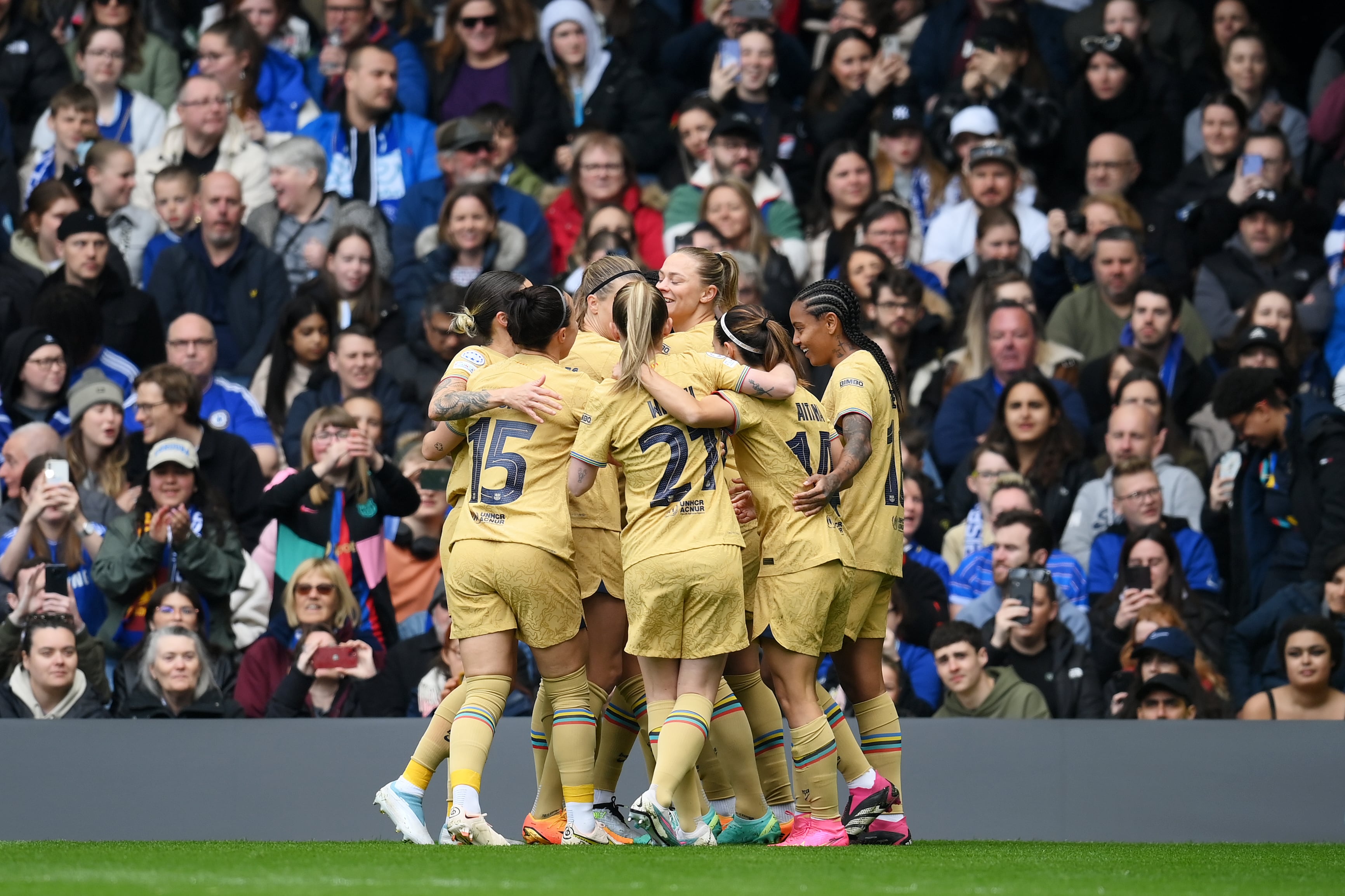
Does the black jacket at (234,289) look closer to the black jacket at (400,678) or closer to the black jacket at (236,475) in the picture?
the black jacket at (236,475)

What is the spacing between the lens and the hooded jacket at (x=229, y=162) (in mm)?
12281

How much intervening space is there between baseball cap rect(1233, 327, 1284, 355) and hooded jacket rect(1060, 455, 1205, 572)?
0.83m

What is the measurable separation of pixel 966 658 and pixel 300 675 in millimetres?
3183

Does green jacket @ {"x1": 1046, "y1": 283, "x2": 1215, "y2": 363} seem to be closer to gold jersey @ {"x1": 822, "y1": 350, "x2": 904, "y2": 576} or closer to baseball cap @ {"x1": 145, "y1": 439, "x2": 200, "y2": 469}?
gold jersey @ {"x1": 822, "y1": 350, "x2": 904, "y2": 576}

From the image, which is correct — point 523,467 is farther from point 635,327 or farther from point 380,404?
point 380,404

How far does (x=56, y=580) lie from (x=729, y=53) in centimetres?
617

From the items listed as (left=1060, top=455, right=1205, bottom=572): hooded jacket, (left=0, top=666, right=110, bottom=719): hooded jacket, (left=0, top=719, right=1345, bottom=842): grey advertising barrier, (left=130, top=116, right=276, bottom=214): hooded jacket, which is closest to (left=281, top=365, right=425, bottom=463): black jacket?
(left=130, top=116, right=276, bottom=214): hooded jacket

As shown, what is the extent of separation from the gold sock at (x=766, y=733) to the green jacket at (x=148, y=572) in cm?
316

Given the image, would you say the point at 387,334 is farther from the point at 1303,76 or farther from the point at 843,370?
the point at 1303,76

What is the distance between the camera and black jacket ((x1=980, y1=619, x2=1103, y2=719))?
8727 mm

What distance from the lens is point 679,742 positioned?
631 centimetres

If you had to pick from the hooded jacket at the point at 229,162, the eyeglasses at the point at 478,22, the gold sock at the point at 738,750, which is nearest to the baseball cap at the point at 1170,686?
the gold sock at the point at 738,750

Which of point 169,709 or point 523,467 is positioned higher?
point 523,467

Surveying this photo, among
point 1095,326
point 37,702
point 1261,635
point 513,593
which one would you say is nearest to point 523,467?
point 513,593
